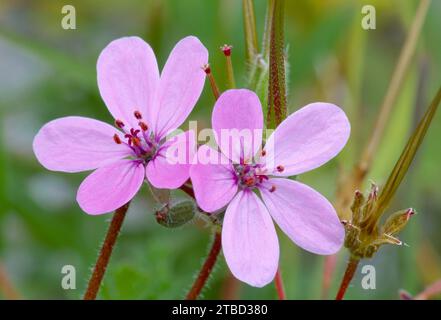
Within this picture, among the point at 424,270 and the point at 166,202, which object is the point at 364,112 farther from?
the point at 166,202

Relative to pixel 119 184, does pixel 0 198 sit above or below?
below

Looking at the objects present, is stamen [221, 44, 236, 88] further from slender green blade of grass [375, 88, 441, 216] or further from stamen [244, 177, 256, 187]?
slender green blade of grass [375, 88, 441, 216]

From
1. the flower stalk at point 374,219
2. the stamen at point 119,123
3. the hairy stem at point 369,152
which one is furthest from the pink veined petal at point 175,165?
the hairy stem at point 369,152

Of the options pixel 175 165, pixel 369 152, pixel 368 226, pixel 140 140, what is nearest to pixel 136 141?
pixel 140 140

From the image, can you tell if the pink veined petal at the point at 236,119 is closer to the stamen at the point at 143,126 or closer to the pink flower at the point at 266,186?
the pink flower at the point at 266,186

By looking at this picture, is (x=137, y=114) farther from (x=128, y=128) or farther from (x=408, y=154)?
(x=408, y=154)
